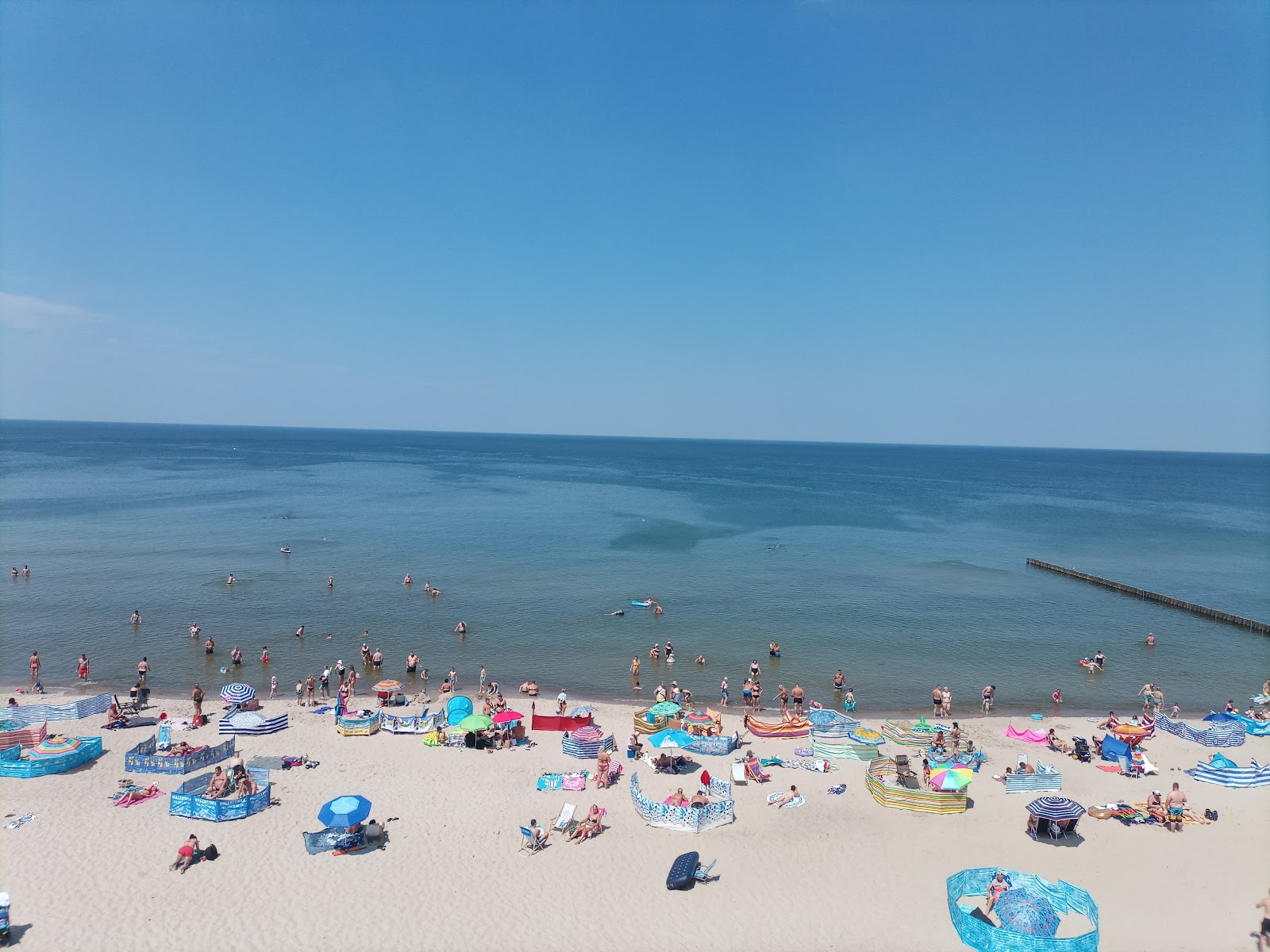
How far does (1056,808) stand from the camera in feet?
54.6

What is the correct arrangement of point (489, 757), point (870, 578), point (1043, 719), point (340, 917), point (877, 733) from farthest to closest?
1. point (870, 578)
2. point (1043, 719)
3. point (877, 733)
4. point (489, 757)
5. point (340, 917)

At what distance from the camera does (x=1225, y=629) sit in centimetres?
3922

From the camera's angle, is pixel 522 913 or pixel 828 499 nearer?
pixel 522 913

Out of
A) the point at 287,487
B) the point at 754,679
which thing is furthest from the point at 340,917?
the point at 287,487

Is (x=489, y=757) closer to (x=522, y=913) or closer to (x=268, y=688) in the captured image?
(x=522, y=913)

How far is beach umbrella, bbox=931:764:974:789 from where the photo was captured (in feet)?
59.6

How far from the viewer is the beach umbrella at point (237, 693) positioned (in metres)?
24.5

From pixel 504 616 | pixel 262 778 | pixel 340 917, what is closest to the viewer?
pixel 340 917

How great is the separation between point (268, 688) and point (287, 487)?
7545 centimetres

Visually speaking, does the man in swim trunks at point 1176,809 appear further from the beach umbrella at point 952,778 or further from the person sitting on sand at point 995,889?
the person sitting on sand at point 995,889

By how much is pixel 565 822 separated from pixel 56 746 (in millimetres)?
14273

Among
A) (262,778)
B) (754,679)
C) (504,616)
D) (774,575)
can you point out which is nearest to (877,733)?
(754,679)

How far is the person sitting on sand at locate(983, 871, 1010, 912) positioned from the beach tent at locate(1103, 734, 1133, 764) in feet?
32.3

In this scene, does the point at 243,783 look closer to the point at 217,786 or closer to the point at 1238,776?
the point at 217,786
